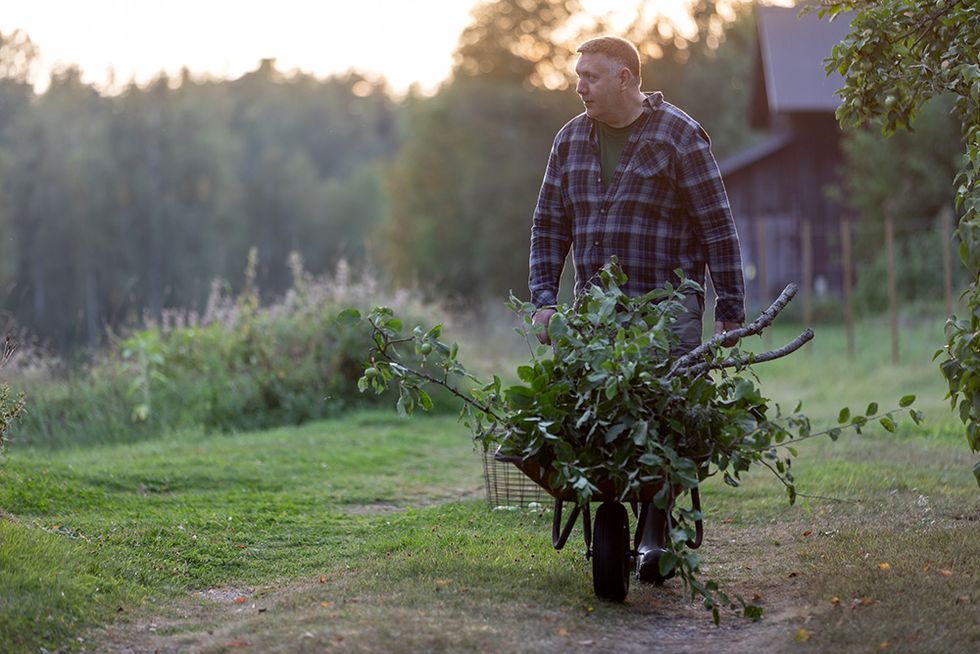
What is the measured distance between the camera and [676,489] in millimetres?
4785

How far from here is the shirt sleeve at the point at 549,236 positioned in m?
5.53

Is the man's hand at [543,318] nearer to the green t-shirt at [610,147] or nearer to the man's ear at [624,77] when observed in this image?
Answer: the green t-shirt at [610,147]

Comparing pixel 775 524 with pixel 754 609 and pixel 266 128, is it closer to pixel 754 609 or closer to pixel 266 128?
pixel 754 609

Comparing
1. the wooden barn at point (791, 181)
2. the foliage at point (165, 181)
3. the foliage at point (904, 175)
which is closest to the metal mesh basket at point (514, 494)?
the foliage at point (904, 175)

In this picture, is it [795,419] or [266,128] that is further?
[266,128]

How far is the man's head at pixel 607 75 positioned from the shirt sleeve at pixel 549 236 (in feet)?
1.11

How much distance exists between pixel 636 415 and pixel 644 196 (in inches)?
43.4

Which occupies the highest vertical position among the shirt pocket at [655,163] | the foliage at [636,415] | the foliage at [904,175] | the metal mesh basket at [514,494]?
the foliage at [904,175]

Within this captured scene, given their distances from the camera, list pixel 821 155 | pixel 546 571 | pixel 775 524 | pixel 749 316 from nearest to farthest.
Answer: pixel 546 571, pixel 775 524, pixel 749 316, pixel 821 155

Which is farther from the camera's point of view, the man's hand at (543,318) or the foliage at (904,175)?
the foliage at (904,175)

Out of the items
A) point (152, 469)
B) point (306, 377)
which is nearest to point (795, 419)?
point (152, 469)

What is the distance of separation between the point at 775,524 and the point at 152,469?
388cm

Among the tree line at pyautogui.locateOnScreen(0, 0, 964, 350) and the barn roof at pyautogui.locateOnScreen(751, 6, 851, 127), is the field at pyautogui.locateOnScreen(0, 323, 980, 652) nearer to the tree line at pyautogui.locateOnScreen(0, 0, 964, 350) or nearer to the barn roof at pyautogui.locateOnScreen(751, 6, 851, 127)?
the tree line at pyautogui.locateOnScreen(0, 0, 964, 350)

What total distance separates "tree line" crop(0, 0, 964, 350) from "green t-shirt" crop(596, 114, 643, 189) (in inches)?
891
